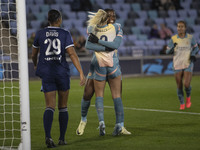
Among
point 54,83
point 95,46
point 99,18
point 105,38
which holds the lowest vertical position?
point 54,83

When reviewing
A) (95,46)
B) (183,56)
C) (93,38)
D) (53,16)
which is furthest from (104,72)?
(183,56)

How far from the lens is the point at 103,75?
6.62m

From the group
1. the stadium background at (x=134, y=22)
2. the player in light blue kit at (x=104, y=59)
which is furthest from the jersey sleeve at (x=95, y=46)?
the stadium background at (x=134, y=22)

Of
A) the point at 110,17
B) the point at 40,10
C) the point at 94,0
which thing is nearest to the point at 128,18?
the point at 94,0

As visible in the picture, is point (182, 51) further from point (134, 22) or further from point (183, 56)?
point (134, 22)

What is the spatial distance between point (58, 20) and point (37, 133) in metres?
2.04

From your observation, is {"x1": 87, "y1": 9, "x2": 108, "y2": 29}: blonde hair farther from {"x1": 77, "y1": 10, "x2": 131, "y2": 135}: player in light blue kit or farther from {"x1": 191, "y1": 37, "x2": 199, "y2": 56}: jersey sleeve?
{"x1": 191, "y1": 37, "x2": 199, "y2": 56}: jersey sleeve

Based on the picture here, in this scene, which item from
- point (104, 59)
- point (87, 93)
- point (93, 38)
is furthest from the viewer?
point (87, 93)

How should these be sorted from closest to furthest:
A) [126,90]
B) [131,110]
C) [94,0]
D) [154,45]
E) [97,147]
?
[97,147]
[131,110]
[126,90]
[154,45]
[94,0]

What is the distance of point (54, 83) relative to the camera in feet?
19.0

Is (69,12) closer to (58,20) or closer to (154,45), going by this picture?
(154,45)

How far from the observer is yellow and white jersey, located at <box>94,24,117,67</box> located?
656cm

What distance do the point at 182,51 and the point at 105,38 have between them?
412 centimetres

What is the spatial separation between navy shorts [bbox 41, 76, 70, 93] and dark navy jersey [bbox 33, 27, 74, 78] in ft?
0.21
